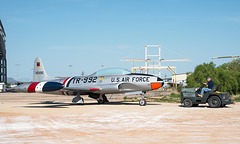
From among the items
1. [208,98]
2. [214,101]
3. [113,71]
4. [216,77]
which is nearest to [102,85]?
[113,71]

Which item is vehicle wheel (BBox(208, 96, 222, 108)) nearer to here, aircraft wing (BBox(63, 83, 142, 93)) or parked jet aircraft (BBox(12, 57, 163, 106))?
parked jet aircraft (BBox(12, 57, 163, 106))

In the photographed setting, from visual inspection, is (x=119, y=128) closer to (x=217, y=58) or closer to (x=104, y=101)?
(x=104, y=101)

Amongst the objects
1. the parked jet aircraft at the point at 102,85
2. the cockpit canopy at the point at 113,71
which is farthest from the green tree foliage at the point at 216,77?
the parked jet aircraft at the point at 102,85

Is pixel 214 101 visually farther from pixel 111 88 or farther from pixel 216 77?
pixel 216 77

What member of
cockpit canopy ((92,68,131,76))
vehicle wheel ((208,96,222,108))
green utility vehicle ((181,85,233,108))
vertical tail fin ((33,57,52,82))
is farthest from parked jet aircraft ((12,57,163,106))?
vehicle wheel ((208,96,222,108))

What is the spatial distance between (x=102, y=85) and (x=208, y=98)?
27.2 ft

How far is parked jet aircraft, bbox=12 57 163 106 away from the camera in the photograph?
21.0 m

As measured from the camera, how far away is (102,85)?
2330cm

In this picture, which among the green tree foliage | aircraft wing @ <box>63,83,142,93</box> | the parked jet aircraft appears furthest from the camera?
the green tree foliage

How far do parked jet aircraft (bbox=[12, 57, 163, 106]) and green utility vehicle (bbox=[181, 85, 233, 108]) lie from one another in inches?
81.6

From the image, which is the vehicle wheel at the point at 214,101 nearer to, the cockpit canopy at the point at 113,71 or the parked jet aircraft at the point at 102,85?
the parked jet aircraft at the point at 102,85

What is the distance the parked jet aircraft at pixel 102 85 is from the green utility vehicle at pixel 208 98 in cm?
207

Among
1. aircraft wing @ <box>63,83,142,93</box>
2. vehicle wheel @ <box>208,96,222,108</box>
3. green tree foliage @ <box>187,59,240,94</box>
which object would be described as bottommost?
vehicle wheel @ <box>208,96,222,108</box>

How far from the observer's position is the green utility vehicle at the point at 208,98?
19172 millimetres
